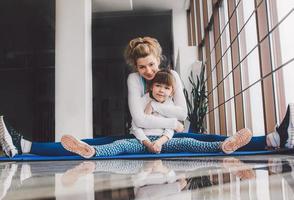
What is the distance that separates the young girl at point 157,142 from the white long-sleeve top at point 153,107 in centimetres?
4

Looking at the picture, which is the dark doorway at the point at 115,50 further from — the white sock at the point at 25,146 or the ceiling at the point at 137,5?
the white sock at the point at 25,146

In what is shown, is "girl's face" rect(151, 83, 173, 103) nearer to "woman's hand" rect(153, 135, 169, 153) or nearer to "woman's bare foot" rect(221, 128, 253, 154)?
"woman's hand" rect(153, 135, 169, 153)

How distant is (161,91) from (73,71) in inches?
108

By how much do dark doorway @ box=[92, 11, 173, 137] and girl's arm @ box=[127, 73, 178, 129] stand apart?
5246 millimetres

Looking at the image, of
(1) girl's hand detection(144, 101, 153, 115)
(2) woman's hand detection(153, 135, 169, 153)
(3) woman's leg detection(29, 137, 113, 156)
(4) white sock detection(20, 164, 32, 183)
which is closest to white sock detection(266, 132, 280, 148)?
(2) woman's hand detection(153, 135, 169, 153)

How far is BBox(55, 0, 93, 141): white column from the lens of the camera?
180 inches

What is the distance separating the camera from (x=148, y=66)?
2211 mm

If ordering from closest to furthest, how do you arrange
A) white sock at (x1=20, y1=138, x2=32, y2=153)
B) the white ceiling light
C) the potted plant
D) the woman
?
1. the woman
2. white sock at (x1=20, y1=138, x2=32, y2=153)
3. the potted plant
4. the white ceiling light

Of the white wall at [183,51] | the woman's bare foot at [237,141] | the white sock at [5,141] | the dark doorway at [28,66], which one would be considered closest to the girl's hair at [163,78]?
the woman's bare foot at [237,141]

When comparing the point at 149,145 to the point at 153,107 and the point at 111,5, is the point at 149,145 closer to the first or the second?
the point at 153,107

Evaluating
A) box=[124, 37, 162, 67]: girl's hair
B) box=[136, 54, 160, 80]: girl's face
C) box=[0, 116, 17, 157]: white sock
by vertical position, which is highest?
box=[124, 37, 162, 67]: girl's hair

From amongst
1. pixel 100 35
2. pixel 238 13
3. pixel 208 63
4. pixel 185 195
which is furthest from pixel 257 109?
pixel 100 35

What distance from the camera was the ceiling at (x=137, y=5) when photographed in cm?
709

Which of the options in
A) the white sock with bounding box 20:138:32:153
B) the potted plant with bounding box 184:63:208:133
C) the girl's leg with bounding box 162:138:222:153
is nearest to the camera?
the girl's leg with bounding box 162:138:222:153
